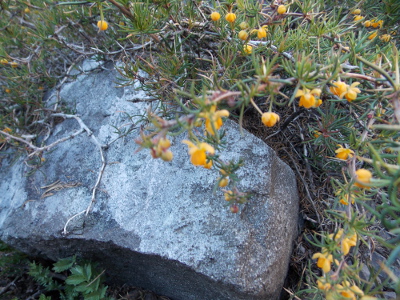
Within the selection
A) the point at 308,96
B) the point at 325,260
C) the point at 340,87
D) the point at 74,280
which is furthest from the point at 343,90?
the point at 74,280

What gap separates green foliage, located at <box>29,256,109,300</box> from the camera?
5.90 feet

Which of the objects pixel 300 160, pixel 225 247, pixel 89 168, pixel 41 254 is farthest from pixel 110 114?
pixel 300 160

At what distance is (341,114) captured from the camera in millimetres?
1904

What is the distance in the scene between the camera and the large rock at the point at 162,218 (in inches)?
65.0

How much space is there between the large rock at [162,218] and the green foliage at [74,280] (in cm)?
10

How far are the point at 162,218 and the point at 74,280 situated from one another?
→ 694mm

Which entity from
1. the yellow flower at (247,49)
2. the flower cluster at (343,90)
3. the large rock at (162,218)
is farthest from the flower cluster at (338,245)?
the yellow flower at (247,49)

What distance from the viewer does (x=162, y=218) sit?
5.82 feet

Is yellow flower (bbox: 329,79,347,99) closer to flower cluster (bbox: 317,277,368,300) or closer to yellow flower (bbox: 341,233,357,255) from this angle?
yellow flower (bbox: 341,233,357,255)

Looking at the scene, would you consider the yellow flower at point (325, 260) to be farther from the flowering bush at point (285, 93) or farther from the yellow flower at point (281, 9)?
the yellow flower at point (281, 9)

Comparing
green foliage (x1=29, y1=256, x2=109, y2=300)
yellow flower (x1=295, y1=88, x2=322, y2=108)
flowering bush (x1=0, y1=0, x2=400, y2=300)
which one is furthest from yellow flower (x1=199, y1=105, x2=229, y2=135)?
green foliage (x1=29, y1=256, x2=109, y2=300)

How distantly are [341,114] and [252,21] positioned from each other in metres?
0.85

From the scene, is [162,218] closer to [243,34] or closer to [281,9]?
[243,34]

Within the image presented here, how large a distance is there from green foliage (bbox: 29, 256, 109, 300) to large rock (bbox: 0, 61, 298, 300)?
10cm
